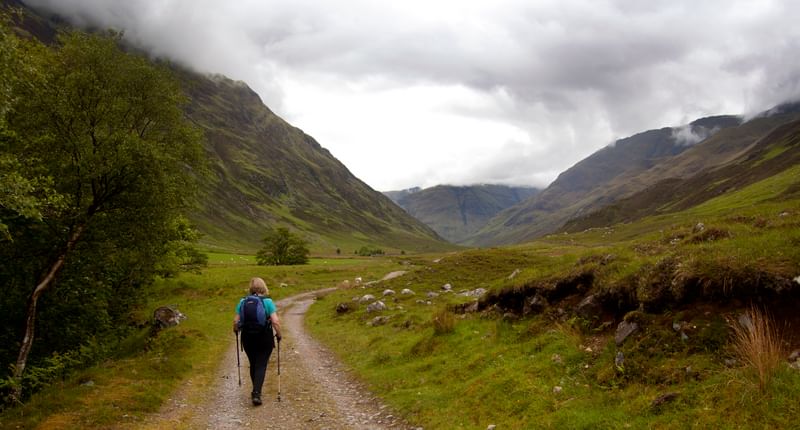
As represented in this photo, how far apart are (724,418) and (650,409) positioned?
4.68 feet

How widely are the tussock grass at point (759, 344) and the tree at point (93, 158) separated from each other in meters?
23.5

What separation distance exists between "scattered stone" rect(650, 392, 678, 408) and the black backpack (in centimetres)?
1145

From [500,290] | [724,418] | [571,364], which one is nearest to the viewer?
[724,418]

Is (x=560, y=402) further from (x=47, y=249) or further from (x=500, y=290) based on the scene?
(x=47, y=249)

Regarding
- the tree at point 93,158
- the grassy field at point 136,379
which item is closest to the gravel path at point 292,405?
the grassy field at point 136,379

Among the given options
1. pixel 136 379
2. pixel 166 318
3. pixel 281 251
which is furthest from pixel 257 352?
pixel 281 251

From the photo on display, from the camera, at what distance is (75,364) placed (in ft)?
69.2

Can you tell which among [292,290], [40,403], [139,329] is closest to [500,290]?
[40,403]

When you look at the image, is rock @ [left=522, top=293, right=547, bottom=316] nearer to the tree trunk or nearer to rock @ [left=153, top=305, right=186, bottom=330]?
the tree trunk

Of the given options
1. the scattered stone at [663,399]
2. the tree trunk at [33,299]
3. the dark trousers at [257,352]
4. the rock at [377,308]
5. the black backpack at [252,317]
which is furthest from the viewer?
Result: the rock at [377,308]

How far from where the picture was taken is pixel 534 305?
17.7m

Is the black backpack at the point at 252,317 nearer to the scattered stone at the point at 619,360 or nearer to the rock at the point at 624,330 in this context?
the scattered stone at the point at 619,360

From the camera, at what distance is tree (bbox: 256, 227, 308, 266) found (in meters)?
104

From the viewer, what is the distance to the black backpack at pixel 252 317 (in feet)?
47.5
